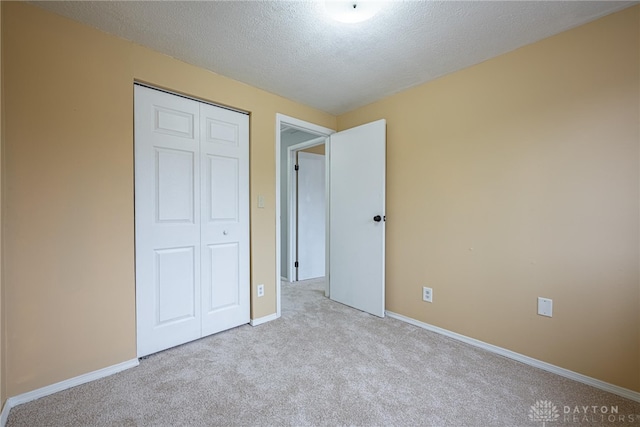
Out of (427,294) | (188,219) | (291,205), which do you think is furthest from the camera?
(291,205)

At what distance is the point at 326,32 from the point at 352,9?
11.3 inches

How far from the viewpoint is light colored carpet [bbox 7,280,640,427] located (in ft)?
4.42

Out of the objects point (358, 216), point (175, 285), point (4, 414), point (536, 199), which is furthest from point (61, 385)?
point (536, 199)

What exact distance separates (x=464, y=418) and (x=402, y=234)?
1514mm

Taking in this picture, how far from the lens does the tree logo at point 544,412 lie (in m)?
1.35

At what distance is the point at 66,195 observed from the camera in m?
1.58

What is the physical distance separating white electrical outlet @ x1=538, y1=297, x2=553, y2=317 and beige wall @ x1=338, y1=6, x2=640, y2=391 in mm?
28

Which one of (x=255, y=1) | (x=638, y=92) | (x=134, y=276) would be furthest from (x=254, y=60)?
(x=638, y=92)

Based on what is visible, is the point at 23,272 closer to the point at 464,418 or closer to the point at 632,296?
the point at 464,418

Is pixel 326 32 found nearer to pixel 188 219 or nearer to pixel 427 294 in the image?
pixel 188 219

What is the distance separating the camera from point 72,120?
160 cm

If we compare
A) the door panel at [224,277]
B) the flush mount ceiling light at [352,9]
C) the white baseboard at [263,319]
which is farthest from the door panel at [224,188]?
the flush mount ceiling light at [352,9]

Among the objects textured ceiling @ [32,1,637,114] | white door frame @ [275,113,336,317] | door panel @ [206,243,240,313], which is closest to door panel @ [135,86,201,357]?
door panel @ [206,243,240,313]

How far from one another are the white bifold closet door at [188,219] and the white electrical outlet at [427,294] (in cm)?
163
